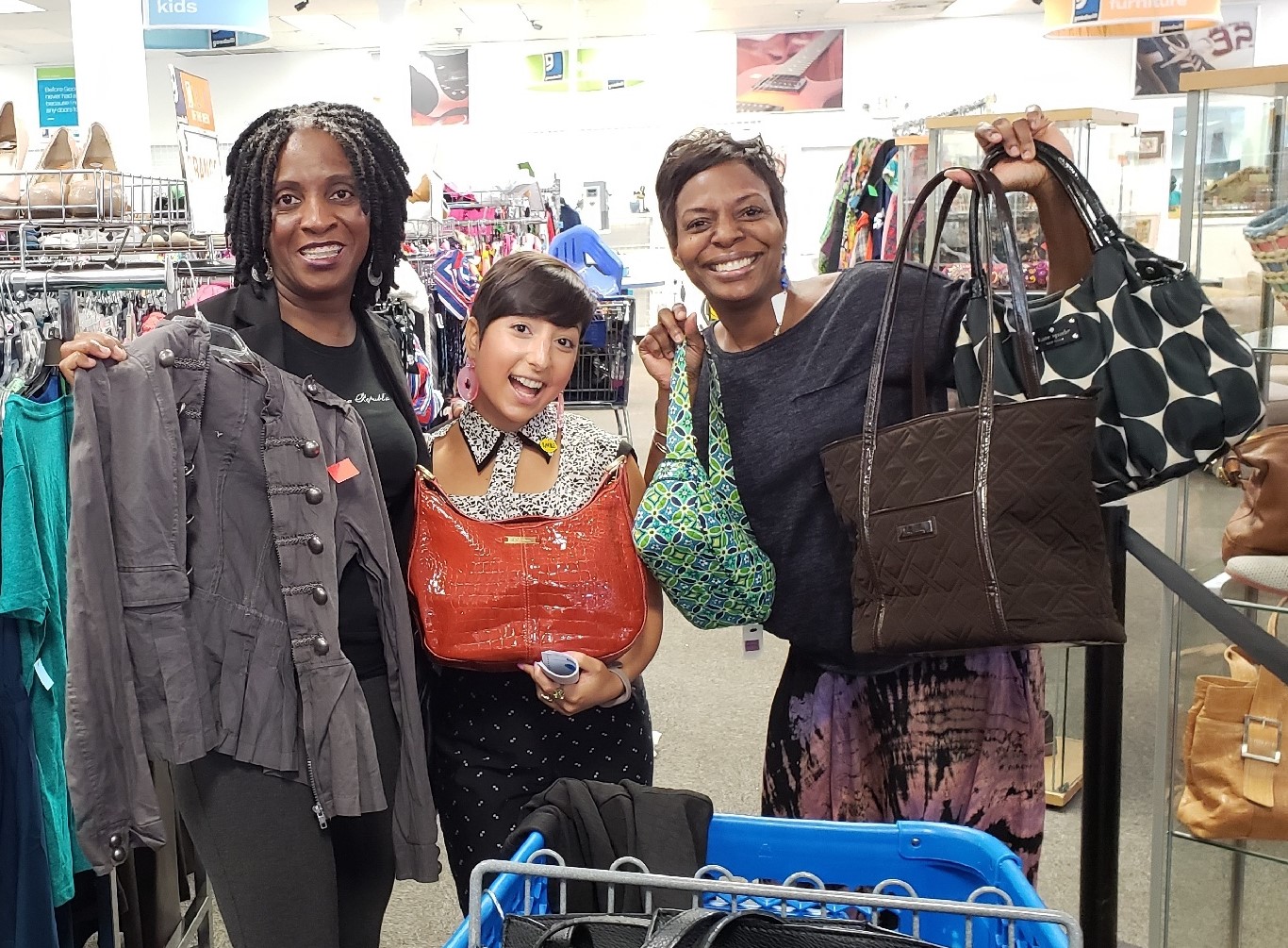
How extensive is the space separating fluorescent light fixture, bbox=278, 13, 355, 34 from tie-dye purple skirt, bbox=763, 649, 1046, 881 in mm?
14929

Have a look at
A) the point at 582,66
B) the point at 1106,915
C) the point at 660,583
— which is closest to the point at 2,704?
the point at 660,583

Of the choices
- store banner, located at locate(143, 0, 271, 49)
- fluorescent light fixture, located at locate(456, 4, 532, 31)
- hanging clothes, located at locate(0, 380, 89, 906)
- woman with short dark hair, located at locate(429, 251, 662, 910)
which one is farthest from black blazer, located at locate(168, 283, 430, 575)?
fluorescent light fixture, located at locate(456, 4, 532, 31)

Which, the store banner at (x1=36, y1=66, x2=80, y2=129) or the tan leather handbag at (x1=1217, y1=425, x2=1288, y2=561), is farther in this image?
the store banner at (x1=36, y1=66, x2=80, y2=129)

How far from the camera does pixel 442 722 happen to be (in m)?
1.86

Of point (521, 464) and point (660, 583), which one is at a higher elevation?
point (521, 464)

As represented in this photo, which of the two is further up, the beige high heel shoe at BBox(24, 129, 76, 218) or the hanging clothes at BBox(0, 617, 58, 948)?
the beige high heel shoe at BBox(24, 129, 76, 218)

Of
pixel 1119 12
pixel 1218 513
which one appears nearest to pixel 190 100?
pixel 1218 513

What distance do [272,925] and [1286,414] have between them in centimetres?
212

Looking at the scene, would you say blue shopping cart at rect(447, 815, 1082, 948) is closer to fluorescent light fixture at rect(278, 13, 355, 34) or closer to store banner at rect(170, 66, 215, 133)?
store banner at rect(170, 66, 215, 133)

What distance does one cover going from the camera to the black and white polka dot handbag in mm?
1500

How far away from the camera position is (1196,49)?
15.0 meters

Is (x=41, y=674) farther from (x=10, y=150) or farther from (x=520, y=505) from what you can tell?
(x=10, y=150)

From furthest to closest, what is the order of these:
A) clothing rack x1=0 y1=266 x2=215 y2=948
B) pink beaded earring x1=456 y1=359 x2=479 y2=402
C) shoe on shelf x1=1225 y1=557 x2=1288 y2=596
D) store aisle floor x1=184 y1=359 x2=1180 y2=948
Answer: store aisle floor x1=184 y1=359 x2=1180 y2=948 → clothing rack x1=0 y1=266 x2=215 y2=948 → shoe on shelf x1=1225 y1=557 x2=1288 y2=596 → pink beaded earring x1=456 y1=359 x2=479 y2=402

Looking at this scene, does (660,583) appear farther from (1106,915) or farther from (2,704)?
(2,704)
